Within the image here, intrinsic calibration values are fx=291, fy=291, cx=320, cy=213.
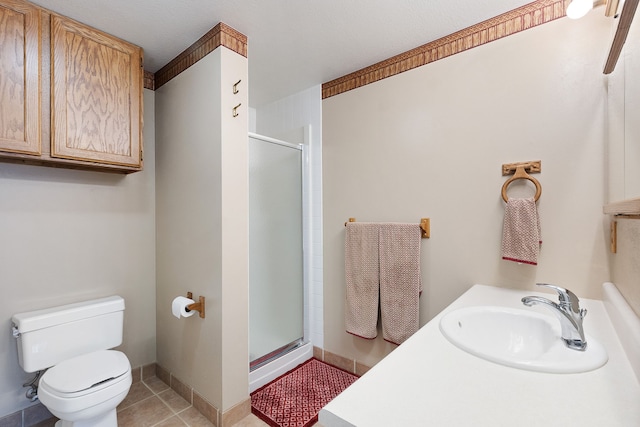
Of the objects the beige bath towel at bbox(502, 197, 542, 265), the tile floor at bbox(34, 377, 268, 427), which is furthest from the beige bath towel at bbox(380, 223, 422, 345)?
the tile floor at bbox(34, 377, 268, 427)

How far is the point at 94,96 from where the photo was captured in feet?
5.41

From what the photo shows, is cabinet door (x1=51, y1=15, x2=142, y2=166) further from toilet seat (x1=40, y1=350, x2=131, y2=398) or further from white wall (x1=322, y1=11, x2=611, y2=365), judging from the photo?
white wall (x1=322, y1=11, x2=611, y2=365)

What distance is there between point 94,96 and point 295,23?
1206mm

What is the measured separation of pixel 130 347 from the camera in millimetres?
2092

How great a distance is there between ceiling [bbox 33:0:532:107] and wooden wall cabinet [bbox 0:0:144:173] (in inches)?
3.9

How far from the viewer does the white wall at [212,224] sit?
5.40 ft

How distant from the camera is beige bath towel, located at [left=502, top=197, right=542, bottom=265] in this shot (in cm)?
141

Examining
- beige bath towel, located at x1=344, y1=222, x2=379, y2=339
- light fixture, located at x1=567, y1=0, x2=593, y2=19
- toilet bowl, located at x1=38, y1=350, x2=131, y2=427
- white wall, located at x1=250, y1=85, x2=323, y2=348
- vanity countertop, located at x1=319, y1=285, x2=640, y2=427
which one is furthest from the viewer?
white wall, located at x1=250, y1=85, x2=323, y2=348

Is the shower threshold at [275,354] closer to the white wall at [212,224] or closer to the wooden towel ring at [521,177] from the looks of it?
the white wall at [212,224]

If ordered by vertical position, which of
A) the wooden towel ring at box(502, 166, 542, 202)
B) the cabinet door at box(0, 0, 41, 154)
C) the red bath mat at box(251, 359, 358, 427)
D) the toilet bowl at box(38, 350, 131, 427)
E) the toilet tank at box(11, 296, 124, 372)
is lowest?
the red bath mat at box(251, 359, 358, 427)

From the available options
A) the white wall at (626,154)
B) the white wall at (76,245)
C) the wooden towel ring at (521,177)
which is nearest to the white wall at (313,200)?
the white wall at (76,245)

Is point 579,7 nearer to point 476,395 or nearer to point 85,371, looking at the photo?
point 476,395

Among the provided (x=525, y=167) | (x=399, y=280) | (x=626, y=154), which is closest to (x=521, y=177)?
(x=525, y=167)

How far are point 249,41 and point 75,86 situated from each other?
99cm
